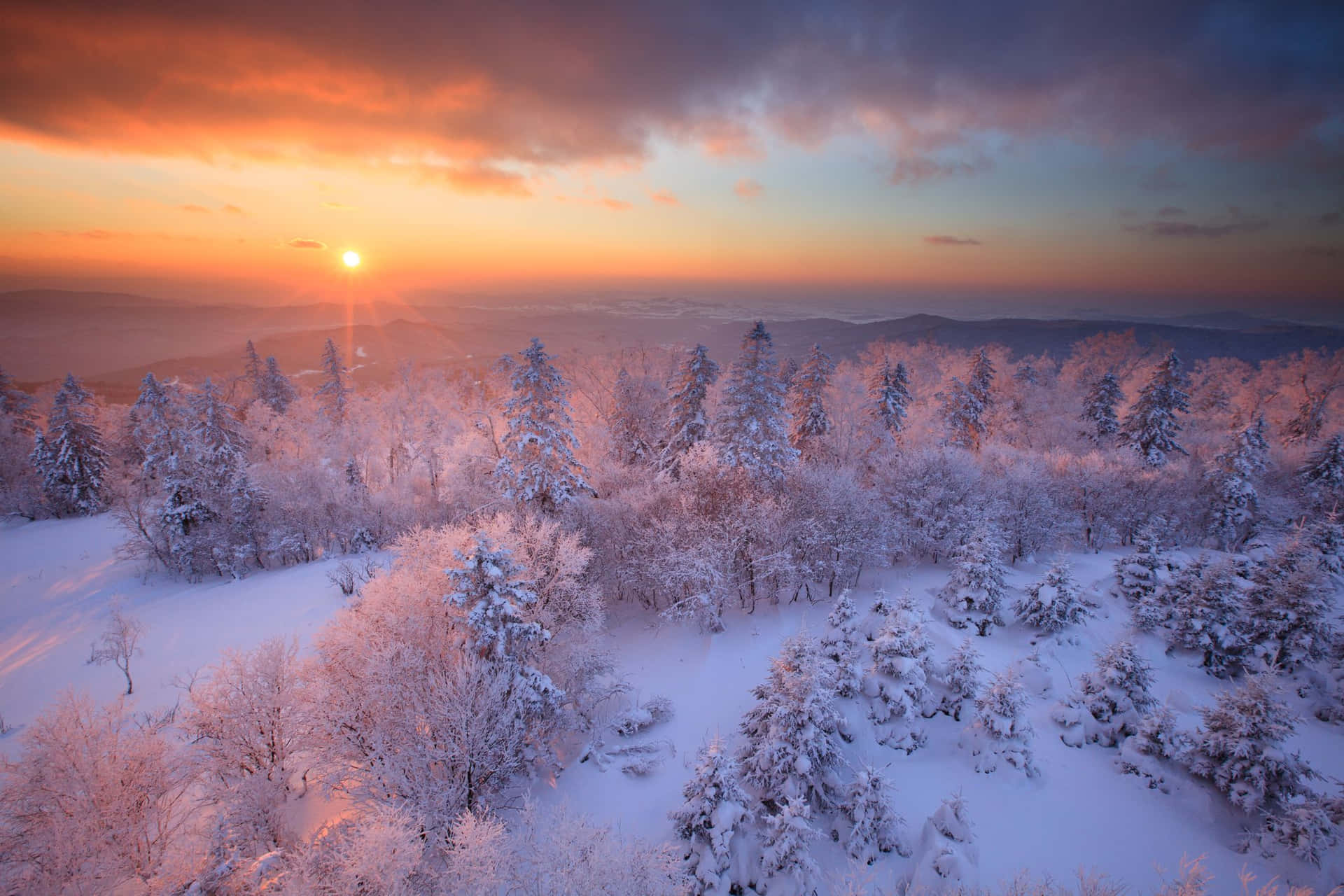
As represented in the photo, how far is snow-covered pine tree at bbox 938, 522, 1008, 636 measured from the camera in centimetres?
1855

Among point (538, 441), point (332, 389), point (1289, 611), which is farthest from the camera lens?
point (332, 389)

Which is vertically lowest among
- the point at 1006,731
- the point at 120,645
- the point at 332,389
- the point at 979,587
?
the point at 120,645

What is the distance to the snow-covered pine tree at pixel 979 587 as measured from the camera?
18.5 m

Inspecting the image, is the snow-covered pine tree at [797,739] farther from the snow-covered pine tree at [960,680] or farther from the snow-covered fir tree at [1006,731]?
the snow-covered pine tree at [960,680]

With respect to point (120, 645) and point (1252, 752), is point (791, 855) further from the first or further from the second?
point (120, 645)

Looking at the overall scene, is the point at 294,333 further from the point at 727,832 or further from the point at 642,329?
the point at 727,832

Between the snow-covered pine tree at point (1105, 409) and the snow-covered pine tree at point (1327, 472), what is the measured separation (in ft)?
29.4

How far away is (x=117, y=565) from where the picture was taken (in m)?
30.1

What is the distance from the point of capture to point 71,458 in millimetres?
36594

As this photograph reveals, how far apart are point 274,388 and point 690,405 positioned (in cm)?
4854

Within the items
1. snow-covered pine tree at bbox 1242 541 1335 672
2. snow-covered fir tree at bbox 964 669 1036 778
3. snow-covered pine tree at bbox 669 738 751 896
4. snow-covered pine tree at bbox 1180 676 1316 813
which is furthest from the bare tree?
snow-covered pine tree at bbox 1242 541 1335 672

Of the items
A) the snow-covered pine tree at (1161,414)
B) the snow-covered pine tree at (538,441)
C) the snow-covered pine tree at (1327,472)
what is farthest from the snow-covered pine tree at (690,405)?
the snow-covered pine tree at (1327,472)

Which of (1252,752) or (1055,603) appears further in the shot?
(1055,603)

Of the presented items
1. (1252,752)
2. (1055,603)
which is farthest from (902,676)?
(1055,603)
